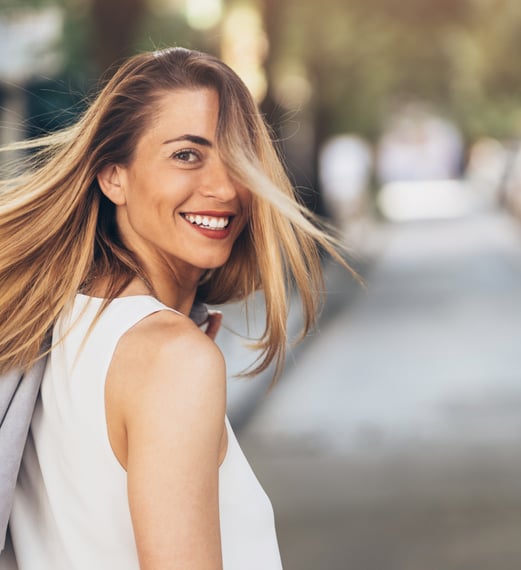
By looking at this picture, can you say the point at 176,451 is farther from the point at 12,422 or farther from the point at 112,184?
the point at 112,184

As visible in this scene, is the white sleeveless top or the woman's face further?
the woman's face

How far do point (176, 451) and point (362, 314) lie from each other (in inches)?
611

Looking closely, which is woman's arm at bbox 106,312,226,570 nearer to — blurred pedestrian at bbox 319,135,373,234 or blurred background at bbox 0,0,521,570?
blurred background at bbox 0,0,521,570

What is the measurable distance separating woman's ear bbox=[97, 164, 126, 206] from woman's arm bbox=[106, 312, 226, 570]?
42 centimetres

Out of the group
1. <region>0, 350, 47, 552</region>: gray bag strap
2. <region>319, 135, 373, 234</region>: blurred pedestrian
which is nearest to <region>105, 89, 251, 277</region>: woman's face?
<region>0, 350, 47, 552</region>: gray bag strap

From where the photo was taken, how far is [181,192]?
1776mm

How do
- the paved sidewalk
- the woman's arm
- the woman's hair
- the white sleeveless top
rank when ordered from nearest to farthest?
the woman's arm, the white sleeveless top, the woman's hair, the paved sidewalk

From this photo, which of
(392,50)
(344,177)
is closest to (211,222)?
(392,50)

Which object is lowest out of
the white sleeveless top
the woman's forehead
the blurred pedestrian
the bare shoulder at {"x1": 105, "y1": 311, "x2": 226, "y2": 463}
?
the blurred pedestrian

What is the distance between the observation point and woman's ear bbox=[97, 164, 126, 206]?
1843mm

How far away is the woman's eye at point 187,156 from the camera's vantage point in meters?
1.74

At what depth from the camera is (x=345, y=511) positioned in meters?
6.58

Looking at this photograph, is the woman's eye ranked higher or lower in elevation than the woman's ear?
higher

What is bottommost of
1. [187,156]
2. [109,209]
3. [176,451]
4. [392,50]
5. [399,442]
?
[392,50]
